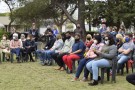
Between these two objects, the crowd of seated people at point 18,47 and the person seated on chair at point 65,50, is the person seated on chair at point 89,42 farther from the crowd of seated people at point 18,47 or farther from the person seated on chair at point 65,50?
the crowd of seated people at point 18,47

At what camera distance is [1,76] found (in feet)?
37.0

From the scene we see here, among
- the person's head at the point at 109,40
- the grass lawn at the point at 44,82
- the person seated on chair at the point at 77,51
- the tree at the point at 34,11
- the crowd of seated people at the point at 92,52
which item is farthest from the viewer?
the tree at the point at 34,11

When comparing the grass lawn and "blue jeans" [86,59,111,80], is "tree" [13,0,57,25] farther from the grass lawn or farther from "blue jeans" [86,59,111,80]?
"blue jeans" [86,59,111,80]

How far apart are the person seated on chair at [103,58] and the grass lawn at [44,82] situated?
0.38m

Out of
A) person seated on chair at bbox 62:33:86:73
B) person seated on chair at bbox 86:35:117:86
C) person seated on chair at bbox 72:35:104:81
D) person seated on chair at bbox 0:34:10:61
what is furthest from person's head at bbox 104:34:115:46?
person seated on chair at bbox 0:34:10:61

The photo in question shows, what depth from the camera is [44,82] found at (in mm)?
10008

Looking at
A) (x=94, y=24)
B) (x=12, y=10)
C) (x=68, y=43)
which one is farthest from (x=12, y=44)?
(x=12, y=10)

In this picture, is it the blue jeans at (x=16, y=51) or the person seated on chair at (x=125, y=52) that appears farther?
the blue jeans at (x=16, y=51)

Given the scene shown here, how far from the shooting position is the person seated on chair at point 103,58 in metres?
9.53

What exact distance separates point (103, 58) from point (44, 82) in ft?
5.88

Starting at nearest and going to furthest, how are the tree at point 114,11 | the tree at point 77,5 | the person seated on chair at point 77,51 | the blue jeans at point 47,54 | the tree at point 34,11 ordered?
the person seated on chair at point 77,51 < the blue jeans at point 47,54 < the tree at point 114,11 < the tree at point 77,5 < the tree at point 34,11

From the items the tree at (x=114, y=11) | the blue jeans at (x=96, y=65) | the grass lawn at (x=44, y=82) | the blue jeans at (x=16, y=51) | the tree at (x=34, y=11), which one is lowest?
the grass lawn at (x=44, y=82)

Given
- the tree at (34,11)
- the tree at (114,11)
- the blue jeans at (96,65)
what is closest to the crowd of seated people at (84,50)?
the blue jeans at (96,65)

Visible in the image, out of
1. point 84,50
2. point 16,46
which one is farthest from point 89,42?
point 16,46
